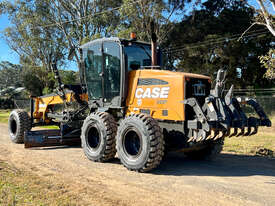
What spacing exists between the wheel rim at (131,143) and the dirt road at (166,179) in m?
0.41

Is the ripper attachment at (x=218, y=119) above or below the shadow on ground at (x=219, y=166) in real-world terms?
above

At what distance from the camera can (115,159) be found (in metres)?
7.50

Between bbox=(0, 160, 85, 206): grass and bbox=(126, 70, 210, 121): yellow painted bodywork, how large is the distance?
255cm

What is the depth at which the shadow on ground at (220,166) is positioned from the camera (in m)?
6.20

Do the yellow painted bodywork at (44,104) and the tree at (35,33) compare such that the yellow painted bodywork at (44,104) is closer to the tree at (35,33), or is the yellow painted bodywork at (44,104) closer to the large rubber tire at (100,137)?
the large rubber tire at (100,137)

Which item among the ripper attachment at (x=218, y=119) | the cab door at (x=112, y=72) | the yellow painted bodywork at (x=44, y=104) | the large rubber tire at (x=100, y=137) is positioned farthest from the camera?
the yellow painted bodywork at (x=44, y=104)

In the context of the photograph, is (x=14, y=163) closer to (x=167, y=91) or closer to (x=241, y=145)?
(x=167, y=91)

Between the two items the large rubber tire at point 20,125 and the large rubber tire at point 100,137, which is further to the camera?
the large rubber tire at point 20,125

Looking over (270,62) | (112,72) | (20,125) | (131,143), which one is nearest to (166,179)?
(131,143)

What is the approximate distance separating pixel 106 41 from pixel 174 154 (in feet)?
12.1

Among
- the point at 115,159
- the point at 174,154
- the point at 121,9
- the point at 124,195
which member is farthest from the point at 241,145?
the point at 121,9

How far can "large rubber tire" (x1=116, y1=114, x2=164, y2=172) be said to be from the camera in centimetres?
584

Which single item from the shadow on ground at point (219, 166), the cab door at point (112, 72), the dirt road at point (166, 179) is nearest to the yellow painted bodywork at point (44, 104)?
the dirt road at point (166, 179)

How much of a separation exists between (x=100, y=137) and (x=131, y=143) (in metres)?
0.89
